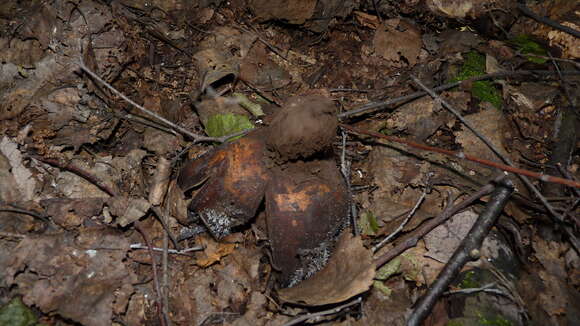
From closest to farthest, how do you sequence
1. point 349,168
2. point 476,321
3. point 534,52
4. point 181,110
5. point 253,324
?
point 476,321, point 253,324, point 349,168, point 181,110, point 534,52

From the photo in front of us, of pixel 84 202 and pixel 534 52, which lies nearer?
pixel 84 202

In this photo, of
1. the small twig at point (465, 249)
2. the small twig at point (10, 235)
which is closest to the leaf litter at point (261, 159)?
the small twig at point (10, 235)

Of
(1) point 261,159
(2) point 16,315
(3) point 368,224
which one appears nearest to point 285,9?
(1) point 261,159

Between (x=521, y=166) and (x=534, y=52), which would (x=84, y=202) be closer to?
(x=521, y=166)

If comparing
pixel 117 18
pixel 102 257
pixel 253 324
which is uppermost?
pixel 117 18

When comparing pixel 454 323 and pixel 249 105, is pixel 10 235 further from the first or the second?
pixel 454 323

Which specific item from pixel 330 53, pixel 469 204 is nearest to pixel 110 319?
pixel 469 204

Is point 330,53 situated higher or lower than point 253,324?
higher

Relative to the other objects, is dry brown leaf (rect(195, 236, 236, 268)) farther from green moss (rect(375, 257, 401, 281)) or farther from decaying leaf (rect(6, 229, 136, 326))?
green moss (rect(375, 257, 401, 281))
